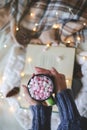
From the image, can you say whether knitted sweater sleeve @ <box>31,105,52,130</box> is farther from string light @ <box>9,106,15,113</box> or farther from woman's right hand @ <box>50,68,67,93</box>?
string light @ <box>9,106,15,113</box>

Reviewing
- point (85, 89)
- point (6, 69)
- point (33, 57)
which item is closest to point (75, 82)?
point (85, 89)

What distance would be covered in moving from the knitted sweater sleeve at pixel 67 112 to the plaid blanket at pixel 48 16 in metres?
0.59

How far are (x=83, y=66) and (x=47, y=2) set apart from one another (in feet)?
1.28

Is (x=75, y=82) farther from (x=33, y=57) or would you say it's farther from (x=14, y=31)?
(x=14, y=31)

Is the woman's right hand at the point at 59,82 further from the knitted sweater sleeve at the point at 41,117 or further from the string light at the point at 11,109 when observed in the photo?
the string light at the point at 11,109

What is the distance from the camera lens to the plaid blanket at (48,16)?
60.0 inches

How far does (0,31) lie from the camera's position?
1624mm

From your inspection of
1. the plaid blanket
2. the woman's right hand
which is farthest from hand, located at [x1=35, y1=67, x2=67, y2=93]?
the plaid blanket

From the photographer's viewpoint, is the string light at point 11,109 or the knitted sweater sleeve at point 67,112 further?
the string light at point 11,109

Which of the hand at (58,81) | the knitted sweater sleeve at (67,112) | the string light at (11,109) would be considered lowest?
the string light at (11,109)

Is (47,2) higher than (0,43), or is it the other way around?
(47,2)

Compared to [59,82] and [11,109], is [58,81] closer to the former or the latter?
[59,82]

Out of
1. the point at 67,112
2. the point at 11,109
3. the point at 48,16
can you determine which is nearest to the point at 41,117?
the point at 67,112

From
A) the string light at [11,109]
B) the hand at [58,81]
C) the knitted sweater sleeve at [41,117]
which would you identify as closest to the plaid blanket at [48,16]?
the string light at [11,109]
